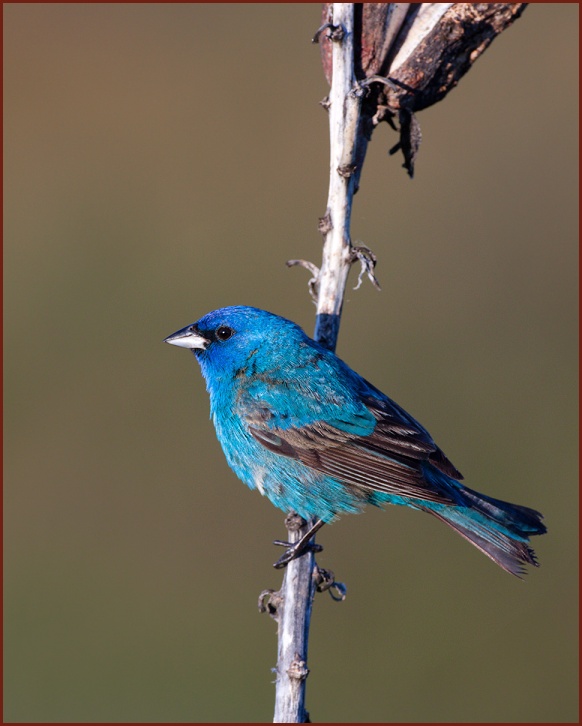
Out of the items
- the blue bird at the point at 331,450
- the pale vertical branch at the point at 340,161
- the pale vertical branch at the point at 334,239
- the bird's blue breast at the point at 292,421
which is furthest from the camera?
the bird's blue breast at the point at 292,421

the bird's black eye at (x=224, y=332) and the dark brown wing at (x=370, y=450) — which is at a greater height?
the bird's black eye at (x=224, y=332)

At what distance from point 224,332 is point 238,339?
0.10 metres

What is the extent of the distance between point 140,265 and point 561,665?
4.58 m

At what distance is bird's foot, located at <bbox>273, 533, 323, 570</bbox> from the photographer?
448 cm

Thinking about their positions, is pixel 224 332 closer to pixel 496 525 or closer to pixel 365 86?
pixel 365 86

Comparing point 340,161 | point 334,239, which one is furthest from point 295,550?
point 340,161

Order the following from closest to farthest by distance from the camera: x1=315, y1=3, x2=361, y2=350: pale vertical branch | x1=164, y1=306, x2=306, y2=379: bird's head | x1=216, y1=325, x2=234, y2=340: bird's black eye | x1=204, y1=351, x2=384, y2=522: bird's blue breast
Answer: x1=315, y1=3, x2=361, y2=350: pale vertical branch
x1=204, y1=351, x2=384, y2=522: bird's blue breast
x1=164, y1=306, x2=306, y2=379: bird's head
x1=216, y1=325, x2=234, y2=340: bird's black eye

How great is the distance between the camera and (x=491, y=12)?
4.66 meters

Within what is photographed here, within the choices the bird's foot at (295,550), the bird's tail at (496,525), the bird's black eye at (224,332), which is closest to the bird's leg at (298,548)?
the bird's foot at (295,550)

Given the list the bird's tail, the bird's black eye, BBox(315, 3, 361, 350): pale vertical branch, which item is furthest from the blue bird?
BBox(315, 3, 361, 350): pale vertical branch

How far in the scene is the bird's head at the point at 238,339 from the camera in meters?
4.88

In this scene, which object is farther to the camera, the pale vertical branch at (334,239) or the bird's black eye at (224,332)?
the bird's black eye at (224,332)

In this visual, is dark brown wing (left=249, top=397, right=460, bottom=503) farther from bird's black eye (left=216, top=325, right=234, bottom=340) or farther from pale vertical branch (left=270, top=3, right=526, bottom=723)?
bird's black eye (left=216, top=325, right=234, bottom=340)

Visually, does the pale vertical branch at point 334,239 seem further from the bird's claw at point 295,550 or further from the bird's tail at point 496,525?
the bird's tail at point 496,525
